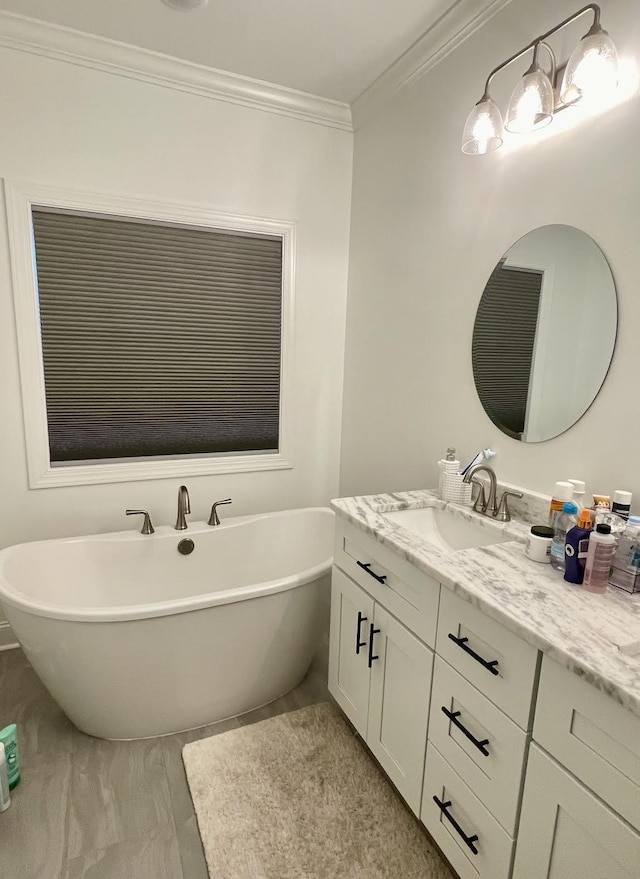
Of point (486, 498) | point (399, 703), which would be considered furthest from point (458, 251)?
point (399, 703)

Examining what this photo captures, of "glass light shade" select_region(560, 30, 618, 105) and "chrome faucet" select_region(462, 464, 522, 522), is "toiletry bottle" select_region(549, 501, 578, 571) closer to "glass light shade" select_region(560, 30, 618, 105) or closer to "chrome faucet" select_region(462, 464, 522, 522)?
"chrome faucet" select_region(462, 464, 522, 522)

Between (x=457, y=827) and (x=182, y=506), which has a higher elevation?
(x=182, y=506)

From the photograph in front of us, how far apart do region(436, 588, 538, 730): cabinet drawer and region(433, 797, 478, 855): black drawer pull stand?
0.38m

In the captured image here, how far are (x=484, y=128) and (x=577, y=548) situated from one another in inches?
52.1

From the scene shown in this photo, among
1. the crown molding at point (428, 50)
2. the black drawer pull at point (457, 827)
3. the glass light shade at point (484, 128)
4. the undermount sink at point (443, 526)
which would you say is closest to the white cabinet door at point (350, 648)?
the undermount sink at point (443, 526)

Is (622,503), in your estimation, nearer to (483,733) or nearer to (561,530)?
(561,530)

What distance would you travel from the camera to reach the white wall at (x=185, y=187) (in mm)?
2084

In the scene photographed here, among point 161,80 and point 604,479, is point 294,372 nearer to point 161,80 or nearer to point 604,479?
point 161,80

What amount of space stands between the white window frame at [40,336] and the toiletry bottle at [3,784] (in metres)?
1.13

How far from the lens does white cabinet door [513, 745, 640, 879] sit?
87 cm

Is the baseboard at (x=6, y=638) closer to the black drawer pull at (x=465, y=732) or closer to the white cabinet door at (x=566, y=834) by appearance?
the black drawer pull at (x=465, y=732)

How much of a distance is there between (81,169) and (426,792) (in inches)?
104

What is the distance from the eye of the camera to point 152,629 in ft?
5.66

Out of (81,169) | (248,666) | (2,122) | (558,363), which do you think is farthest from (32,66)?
(248,666)
